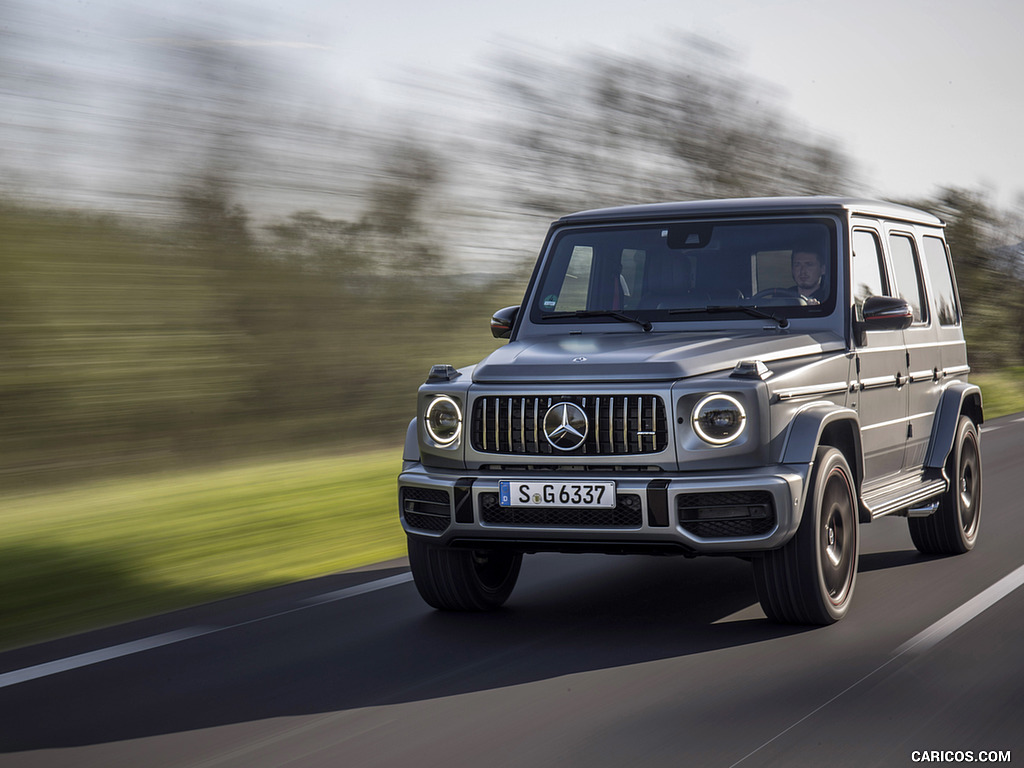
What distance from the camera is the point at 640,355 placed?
5426 millimetres

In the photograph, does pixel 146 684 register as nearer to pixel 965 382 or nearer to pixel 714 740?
pixel 714 740

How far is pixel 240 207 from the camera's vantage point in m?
12.9

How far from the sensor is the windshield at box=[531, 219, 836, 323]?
→ 6262mm

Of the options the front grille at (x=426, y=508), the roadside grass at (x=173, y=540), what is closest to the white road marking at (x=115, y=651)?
the roadside grass at (x=173, y=540)

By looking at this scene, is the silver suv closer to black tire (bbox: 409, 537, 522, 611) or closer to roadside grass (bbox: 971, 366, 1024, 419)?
black tire (bbox: 409, 537, 522, 611)

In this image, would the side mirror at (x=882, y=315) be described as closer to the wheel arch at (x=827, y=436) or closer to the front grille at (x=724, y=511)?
the wheel arch at (x=827, y=436)

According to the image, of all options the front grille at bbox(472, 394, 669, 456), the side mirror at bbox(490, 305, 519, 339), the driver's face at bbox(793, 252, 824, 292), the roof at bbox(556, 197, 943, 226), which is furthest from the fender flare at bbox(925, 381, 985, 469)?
the front grille at bbox(472, 394, 669, 456)

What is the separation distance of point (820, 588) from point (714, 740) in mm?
1629

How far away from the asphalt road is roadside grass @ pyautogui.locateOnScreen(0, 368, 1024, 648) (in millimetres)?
658

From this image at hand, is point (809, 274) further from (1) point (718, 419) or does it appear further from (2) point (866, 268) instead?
(1) point (718, 419)

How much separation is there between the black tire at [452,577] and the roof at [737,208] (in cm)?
202

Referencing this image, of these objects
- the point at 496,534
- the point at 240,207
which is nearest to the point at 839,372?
the point at 496,534

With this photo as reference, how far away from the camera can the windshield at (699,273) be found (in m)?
6.26

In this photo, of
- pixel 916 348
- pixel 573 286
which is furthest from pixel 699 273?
pixel 916 348
